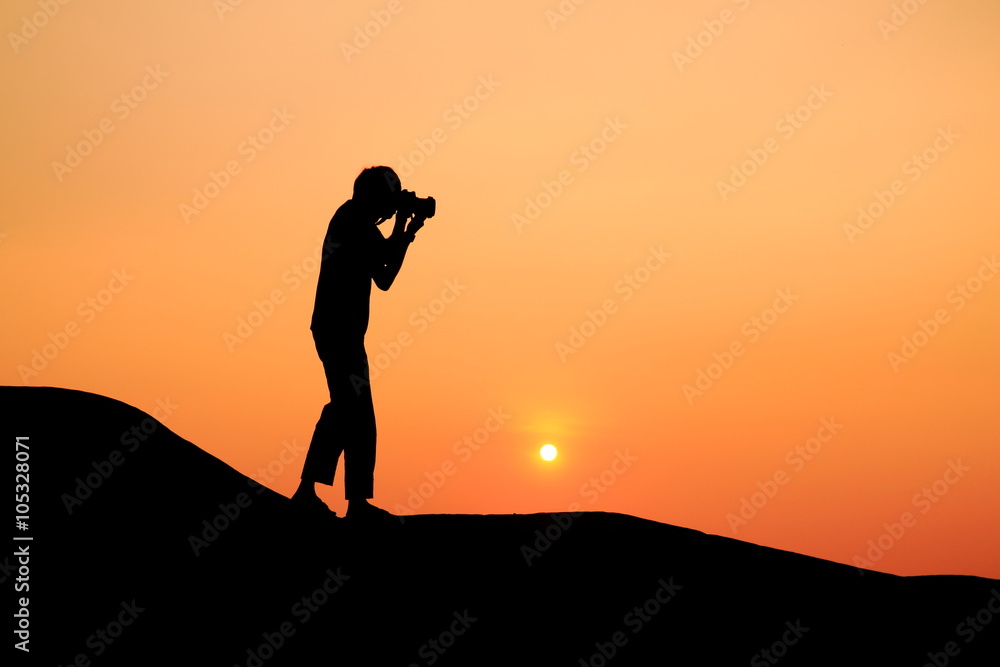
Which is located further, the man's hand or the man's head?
the man's hand

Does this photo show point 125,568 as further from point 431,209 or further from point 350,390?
point 431,209

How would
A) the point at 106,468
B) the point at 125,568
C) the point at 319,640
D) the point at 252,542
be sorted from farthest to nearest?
the point at 106,468, the point at 252,542, the point at 125,568, the point at 319,640

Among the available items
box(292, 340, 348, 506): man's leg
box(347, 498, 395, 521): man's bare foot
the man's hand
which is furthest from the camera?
box(347, 498, 395, 521): man's bare foot

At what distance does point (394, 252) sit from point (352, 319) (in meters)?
0.67

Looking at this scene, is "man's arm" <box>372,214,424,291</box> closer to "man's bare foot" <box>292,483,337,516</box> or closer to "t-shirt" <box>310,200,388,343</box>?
"t-shirt" <box>310,200,388,343</box>

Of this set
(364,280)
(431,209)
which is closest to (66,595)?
(364,280)

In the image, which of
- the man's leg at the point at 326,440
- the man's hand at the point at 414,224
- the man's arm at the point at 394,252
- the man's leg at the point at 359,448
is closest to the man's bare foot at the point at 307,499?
the man's leg at the point at 326,440

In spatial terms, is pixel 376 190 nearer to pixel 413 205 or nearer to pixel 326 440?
pixel 413 205

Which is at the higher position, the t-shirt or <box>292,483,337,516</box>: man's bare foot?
the t-shirt

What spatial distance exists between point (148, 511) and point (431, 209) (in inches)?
136

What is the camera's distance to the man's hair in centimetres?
834

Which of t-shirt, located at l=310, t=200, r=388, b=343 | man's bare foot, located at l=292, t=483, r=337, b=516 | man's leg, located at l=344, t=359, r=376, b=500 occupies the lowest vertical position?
man's bare foot, located at l=292, t=483, r=337, b=516

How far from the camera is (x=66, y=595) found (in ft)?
23.7

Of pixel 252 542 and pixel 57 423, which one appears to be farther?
pixel 57 423
